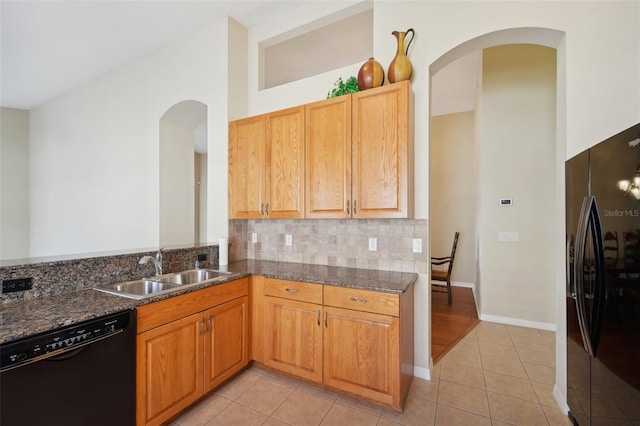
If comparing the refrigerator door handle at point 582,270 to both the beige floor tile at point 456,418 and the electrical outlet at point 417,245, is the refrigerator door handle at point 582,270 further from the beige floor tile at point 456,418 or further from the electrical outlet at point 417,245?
the electrical outlet at point 417,245

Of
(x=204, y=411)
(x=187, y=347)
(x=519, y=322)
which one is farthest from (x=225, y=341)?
(x=519, y=322)

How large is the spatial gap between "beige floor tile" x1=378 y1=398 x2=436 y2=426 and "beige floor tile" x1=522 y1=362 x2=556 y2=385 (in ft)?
3.38

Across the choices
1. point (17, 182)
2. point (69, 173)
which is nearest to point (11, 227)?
point (17, 182)

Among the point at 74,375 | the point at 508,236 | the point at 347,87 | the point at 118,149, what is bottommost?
the point at 74,375

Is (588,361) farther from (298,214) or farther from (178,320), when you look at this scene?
(178,320)

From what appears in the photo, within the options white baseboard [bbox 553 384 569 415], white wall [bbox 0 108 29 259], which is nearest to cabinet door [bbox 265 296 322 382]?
white baseboard [bbox 553 384 569 415]

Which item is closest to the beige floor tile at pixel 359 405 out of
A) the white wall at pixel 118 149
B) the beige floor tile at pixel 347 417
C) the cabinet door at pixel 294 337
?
the beige floor tile at pixel 347 417

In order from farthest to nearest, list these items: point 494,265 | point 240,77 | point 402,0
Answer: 1. point 494,265
2. point 240,77
3. point 402,0

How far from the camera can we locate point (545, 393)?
6.70 feet

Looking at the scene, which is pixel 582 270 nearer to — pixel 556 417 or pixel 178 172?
pixel 556 417

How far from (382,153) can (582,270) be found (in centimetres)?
138

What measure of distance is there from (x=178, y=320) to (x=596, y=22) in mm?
3309

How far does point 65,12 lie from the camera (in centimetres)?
281

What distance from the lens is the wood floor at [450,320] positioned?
9.30 feet
